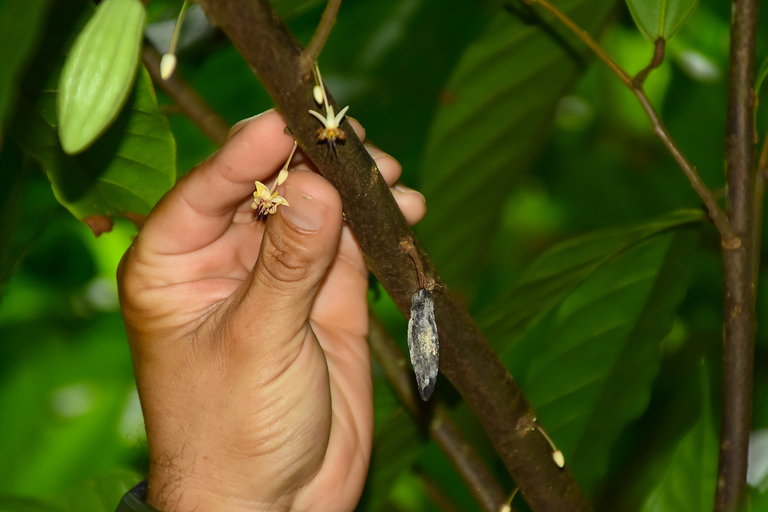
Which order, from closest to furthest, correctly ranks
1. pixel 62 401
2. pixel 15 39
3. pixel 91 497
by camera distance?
pixel 15 39
pixel 91 497
pixel 62 401

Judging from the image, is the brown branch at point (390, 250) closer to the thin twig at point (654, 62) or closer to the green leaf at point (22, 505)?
the thin twig at point (654, 62)

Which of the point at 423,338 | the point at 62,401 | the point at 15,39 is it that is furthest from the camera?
the point at 62,401

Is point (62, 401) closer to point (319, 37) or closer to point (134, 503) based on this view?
point (134, 503)

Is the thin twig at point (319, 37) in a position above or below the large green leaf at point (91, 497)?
above

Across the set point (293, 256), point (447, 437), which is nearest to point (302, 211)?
point (293, 256)

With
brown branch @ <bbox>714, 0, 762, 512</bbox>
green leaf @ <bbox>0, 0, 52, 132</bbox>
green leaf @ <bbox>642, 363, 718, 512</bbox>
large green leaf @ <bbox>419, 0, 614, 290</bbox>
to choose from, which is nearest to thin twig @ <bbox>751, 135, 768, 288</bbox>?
brown branch @ <bbox>714, 0, 762, 512</bbox>

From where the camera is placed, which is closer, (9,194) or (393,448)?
(9,194)

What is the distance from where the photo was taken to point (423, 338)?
1.46 ft

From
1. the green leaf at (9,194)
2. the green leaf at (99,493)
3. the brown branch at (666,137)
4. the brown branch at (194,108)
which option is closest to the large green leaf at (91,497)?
the green leaf at (99,493)

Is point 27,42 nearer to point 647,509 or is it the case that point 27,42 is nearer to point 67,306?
point 647,509

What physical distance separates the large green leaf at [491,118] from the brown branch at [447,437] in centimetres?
17

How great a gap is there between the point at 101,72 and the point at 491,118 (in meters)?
Result: 0.59

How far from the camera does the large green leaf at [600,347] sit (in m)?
0.77

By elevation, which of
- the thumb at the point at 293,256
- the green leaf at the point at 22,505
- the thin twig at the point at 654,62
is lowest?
the green leaf at the point at 22,505
